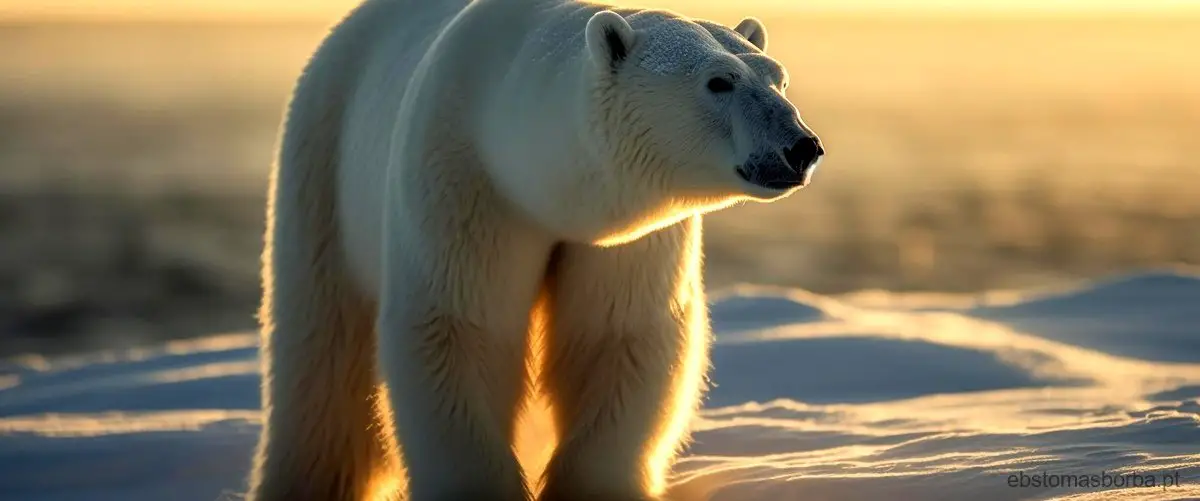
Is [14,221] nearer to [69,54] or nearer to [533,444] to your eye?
[533,444]

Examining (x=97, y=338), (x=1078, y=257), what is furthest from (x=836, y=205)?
(x=97, y=338)

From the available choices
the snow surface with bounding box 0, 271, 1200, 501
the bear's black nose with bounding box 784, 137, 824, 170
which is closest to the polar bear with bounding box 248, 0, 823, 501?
the bear's black nose with bounding box 784, 137, 824, 170

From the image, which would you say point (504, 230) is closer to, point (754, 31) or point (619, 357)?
point (619, 357)

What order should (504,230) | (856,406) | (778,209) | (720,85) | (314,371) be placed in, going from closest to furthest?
(720,85) < (504,230) < (314,371) < (856,406) < (778,209)

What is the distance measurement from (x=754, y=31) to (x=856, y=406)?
2.44 meters

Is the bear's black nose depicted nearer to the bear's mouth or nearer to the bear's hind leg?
the bear's mouth

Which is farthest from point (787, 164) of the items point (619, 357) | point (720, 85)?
point (619, 357)

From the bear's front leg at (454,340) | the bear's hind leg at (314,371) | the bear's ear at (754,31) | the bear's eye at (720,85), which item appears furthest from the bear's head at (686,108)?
the bear's hind leg at (314,371)

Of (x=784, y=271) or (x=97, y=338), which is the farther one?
(x=784, y=271)

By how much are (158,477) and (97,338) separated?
34.0ft

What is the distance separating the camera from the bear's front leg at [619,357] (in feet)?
12.3

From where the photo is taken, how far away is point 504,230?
3654 millimetres

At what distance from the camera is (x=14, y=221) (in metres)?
24.5

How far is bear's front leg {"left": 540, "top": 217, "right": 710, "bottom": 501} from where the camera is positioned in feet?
12.3
